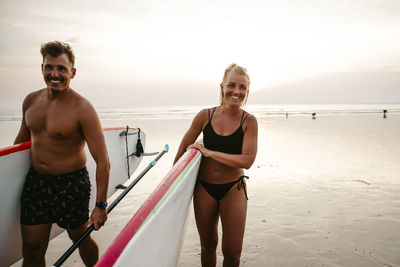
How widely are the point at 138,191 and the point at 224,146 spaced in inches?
132

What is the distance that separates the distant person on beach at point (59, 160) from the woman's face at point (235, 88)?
1.20 metres

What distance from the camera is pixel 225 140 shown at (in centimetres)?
213

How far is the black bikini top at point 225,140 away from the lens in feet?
6.91

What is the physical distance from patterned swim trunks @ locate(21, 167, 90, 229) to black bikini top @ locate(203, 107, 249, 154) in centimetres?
129

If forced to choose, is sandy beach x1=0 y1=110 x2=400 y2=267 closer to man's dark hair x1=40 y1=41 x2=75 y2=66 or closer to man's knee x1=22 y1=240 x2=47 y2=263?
man's knee x1=22 y1=240 x2=47 y2=263

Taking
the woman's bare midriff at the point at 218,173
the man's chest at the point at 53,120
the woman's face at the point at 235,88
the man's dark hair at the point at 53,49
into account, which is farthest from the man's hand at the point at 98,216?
the woman's face at the point at 235,88

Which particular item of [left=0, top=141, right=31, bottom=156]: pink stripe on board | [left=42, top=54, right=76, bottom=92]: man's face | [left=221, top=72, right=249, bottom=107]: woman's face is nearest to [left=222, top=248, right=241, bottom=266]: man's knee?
[left=221, top=72, right=249, bottom=107]: woman's face

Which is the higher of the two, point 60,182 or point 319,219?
point 60,182

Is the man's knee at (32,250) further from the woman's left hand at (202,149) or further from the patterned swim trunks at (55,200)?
the woman's left hand at (202,149)

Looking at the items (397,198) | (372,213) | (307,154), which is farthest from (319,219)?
(307,154)

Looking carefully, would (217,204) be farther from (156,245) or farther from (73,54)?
(73,54)

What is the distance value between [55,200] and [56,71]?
45.2 inches

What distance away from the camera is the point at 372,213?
3.75 metres

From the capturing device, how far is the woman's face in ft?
6.88
